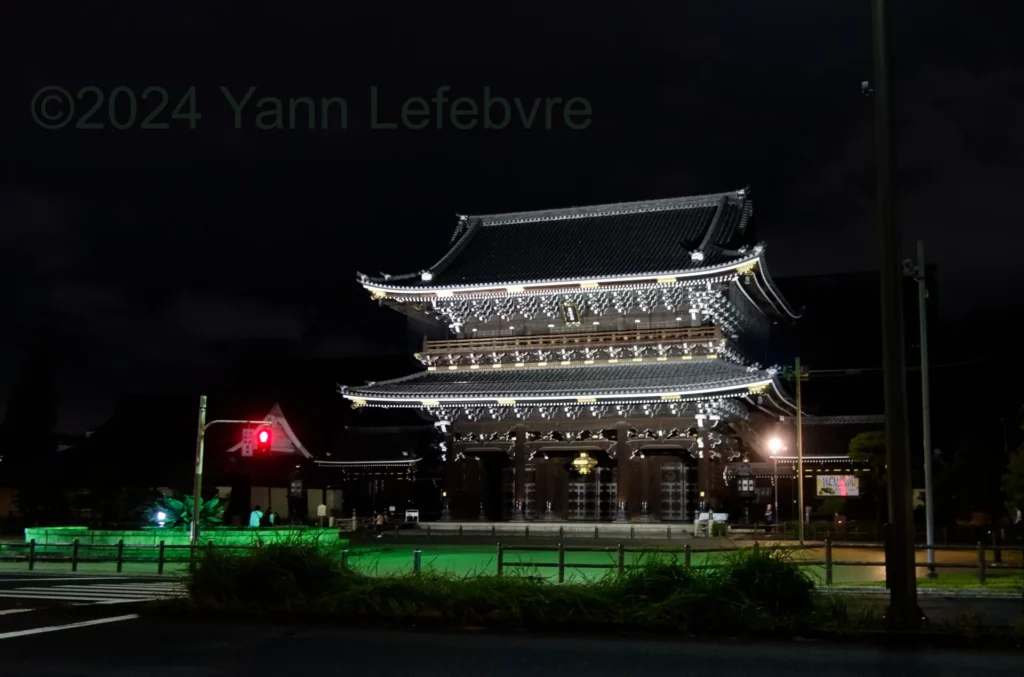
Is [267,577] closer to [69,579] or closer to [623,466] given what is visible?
[69,579]

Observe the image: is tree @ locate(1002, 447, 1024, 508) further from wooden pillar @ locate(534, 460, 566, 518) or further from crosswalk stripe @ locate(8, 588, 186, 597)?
wooden pillar @ locate(534, 460, 566, 518)

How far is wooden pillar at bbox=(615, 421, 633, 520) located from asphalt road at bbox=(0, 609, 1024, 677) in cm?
2738

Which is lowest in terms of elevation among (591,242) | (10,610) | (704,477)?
(10,610)

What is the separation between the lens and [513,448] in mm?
43000

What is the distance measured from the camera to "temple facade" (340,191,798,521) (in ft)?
131

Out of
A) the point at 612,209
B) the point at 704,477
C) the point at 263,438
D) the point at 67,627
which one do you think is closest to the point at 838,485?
the point at 704,477

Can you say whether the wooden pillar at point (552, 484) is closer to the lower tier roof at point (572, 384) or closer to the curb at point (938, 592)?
the lower tier roof at point (572, 384)

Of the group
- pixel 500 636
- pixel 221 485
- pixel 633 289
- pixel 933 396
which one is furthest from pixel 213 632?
pixel 933 396

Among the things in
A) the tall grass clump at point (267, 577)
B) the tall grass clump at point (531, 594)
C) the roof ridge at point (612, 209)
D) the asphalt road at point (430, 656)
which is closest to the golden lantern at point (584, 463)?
the roof ridge at point (612, 209)

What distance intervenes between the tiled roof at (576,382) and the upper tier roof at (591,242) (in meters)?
4.06

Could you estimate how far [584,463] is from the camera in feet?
139

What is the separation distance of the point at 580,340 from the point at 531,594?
27743 millimetres

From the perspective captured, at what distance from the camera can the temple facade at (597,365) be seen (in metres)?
39.8

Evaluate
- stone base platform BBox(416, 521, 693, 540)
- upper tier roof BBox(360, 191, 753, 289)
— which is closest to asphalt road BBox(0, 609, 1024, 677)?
stone base platform BBox(416, 521, 693, 540)
